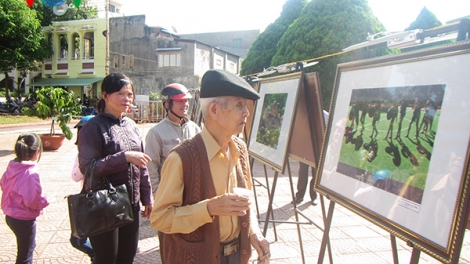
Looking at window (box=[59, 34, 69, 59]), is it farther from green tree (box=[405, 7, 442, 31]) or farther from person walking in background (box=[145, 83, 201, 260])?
person walking in background (box=[145, 83, 201, 260])

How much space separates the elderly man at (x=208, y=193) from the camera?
1.45m

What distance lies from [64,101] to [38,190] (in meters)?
7.95

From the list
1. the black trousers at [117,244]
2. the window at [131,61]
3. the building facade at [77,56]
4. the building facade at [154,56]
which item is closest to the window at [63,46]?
the building facade at [77,56]

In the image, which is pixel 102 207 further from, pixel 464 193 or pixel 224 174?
pixel 464 193

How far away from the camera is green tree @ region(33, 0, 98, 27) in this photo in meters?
31.1

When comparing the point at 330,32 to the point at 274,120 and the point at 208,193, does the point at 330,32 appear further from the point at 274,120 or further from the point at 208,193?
the point at 208,193

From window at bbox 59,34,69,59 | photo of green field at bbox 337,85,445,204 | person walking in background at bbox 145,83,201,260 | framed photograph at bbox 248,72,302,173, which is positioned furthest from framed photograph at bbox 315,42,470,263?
window at bbox 59,34,69,59

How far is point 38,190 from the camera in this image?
272 centimetres

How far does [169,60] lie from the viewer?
28.7 m

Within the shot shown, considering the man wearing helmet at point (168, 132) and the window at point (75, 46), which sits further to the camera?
the window at point (75, 46)

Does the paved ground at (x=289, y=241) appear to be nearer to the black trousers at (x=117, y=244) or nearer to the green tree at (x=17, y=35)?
the black trousers at (x=117, y=244)

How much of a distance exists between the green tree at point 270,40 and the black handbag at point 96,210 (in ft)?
42.6

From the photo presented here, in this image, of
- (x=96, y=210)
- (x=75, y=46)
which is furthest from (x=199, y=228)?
(x=75, y=46)

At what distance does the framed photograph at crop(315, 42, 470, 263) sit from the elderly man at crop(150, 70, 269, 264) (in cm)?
62
